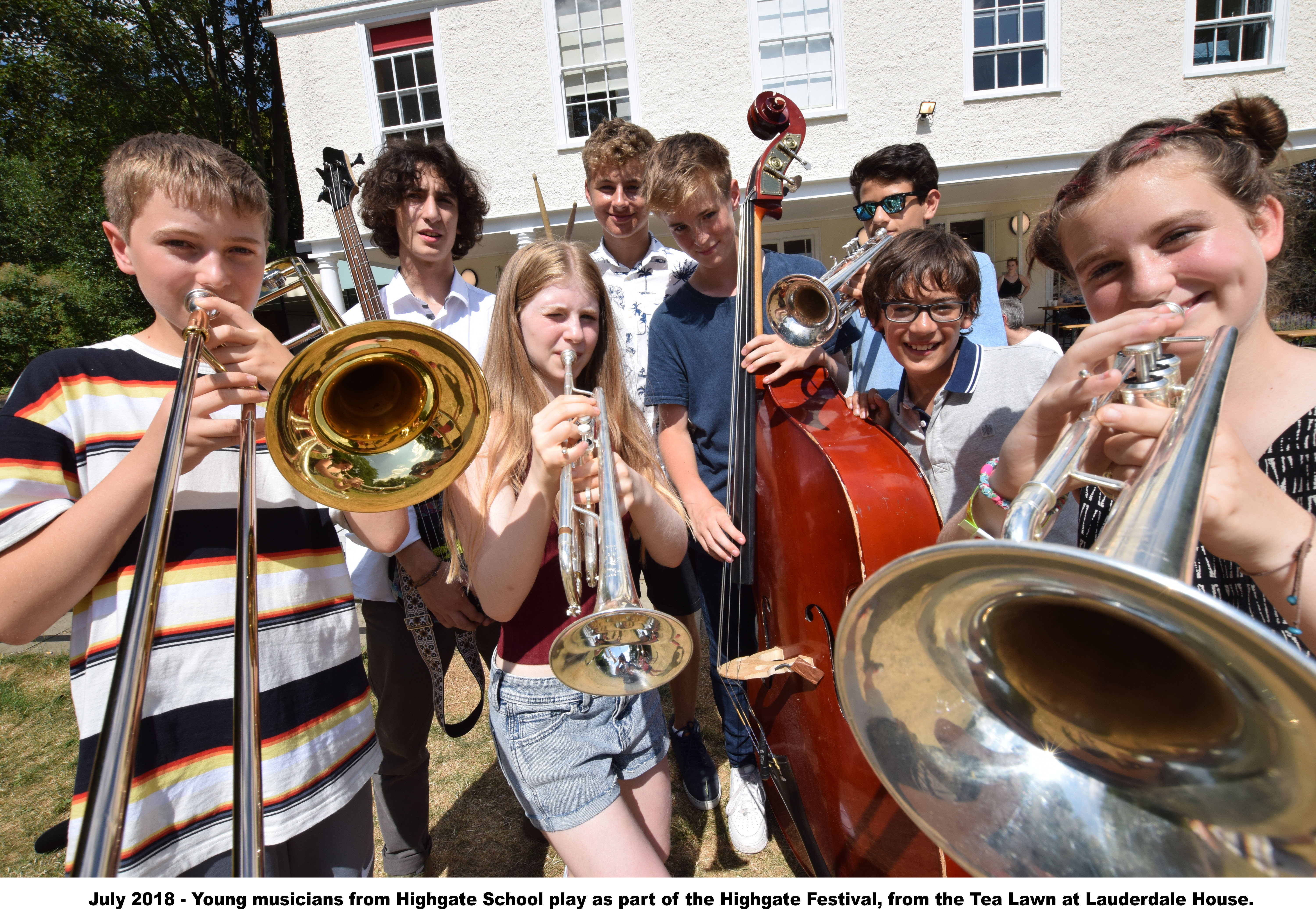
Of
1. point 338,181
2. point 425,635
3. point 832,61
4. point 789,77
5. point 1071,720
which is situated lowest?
point 425,635

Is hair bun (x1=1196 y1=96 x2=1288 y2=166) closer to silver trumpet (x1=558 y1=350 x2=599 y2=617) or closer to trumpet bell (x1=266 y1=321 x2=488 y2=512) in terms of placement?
silver trumpet (x1=558 y1=350 x2=599 y2=617)

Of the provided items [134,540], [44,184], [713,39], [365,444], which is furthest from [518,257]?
[44,184]

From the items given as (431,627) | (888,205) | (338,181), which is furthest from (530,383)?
(888,205)

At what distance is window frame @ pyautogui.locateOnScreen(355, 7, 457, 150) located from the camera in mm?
9961

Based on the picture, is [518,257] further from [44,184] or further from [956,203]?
[44,184]

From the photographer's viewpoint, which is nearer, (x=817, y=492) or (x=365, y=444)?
(x=365, y=444)

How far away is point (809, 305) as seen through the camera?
2.19 meters

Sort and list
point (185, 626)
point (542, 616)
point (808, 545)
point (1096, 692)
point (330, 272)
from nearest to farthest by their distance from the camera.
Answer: point (1096, 692), point (185, 626), point (542, 616), point (808, 545), point (330, 272)

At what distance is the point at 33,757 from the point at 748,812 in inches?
157

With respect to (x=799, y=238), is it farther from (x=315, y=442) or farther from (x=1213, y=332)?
(x=315, y=442)

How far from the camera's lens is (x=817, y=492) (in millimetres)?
1915

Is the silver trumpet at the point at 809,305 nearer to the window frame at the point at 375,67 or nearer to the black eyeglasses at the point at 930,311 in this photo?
the black eyeglasses at the point at 930,311

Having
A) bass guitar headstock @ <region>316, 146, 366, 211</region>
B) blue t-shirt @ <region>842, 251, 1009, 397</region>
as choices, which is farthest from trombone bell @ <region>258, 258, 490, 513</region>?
blue t-shirt @ <region>842, 251, 1009, 397</region>

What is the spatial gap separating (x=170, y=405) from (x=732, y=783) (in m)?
2.36
